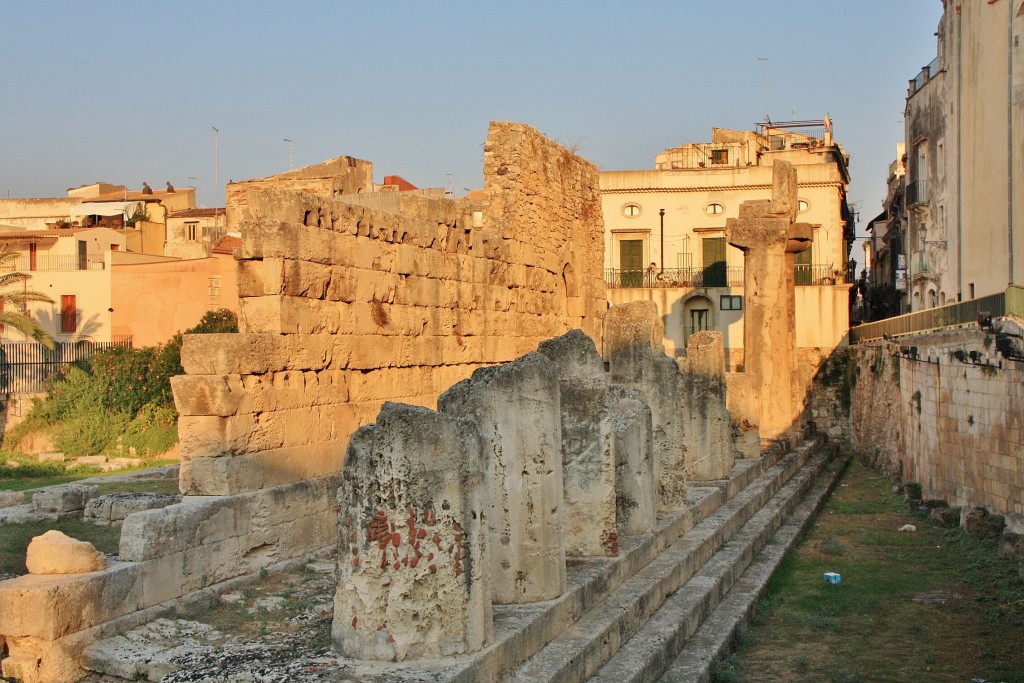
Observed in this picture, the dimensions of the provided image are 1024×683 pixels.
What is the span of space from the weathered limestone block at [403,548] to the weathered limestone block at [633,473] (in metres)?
3.89

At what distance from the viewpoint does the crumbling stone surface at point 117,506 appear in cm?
991

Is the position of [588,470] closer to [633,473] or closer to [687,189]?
[633,473]

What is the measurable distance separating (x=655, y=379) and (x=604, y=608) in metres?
4.82

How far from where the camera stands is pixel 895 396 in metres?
20.5

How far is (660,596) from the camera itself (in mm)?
8219

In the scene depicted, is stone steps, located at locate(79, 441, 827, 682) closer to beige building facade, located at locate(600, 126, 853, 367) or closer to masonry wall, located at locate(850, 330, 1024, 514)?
masonry wall, located at locate(850, 330, 1024, 514)

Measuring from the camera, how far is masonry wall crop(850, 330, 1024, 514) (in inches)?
490

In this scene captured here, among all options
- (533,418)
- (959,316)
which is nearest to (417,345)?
(533,418)

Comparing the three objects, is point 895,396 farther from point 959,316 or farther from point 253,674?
point 253,674

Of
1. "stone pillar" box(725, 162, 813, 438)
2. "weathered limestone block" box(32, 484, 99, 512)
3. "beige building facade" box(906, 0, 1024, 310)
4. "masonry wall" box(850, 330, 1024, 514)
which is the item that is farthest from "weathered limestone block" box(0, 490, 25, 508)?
"beige building facade" box(906, 0, 1024, 310)

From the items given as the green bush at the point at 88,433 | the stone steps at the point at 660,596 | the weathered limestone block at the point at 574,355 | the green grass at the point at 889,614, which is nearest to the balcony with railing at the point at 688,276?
the green bush at the point at 88,433

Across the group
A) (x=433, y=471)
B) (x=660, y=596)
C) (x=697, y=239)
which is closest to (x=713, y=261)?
(x=697, y=239)

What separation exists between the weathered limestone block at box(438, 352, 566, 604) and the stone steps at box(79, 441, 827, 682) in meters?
0.19

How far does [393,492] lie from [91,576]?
2.35m
